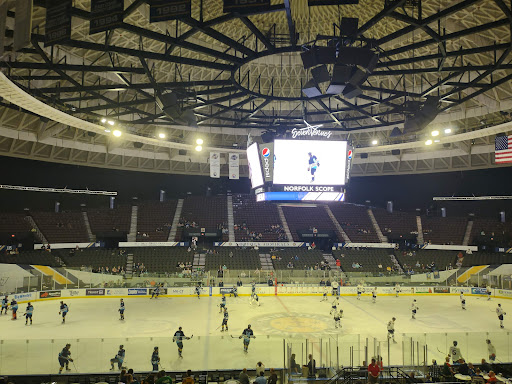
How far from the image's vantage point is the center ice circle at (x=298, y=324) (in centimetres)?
2228

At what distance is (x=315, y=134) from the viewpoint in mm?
23656

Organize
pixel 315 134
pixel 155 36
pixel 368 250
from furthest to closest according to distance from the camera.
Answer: pixel 368 250, pixel 315 134, pixel 155 36

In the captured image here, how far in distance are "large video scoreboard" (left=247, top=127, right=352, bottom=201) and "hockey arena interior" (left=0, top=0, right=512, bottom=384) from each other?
0.38ft

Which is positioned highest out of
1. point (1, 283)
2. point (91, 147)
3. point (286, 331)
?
point (91, 147)

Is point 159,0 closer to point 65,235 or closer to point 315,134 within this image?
point 315,134

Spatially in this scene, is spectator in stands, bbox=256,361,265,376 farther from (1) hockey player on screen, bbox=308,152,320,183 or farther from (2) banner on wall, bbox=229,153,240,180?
(2) banner on wall, bbox=229,153,240,180

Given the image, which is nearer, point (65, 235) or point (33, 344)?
point (33, 344)

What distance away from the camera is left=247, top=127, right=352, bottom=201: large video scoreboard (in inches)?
894

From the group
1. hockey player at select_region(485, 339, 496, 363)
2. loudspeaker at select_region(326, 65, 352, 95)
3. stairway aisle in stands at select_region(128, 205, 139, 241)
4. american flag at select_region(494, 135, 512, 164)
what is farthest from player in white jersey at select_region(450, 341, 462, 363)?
stairway aisle in stands at select_region(128, 205, 139, 241)

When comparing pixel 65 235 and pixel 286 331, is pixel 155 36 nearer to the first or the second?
pixel 286 331

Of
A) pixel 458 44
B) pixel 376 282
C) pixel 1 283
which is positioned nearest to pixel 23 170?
pixel 1 283

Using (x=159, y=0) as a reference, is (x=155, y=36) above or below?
above

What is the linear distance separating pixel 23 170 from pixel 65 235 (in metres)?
8.19

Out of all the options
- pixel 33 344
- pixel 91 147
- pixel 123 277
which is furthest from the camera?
pixel 91 147
